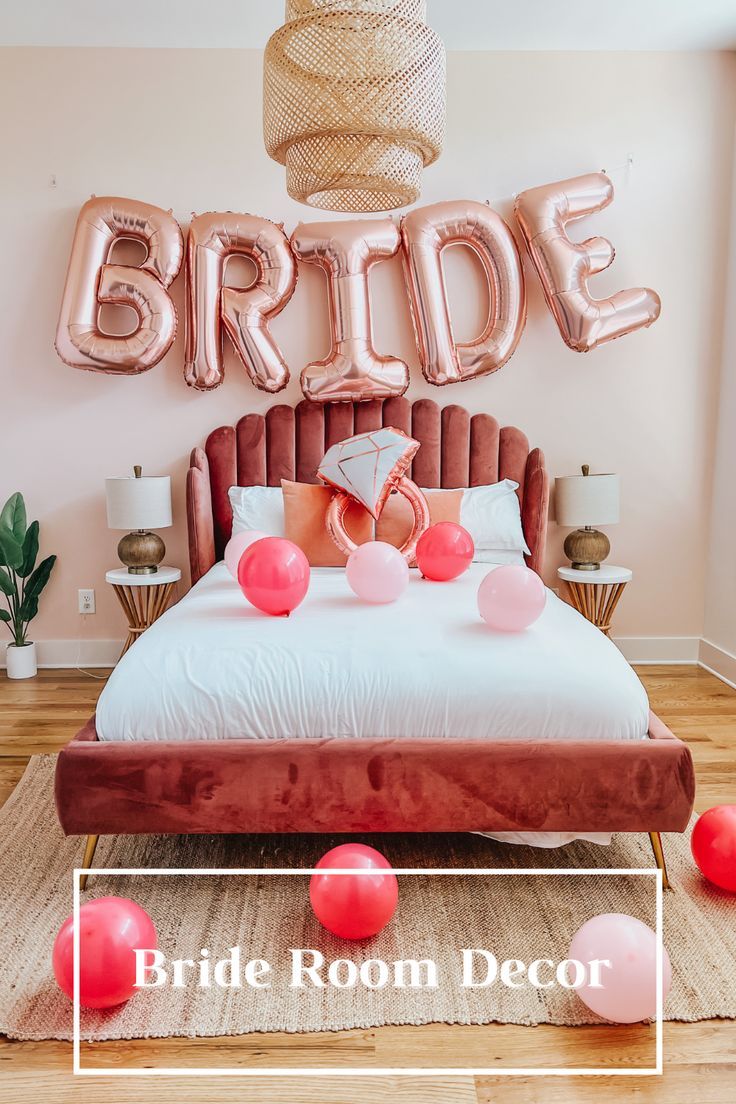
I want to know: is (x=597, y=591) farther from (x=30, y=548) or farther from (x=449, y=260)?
(x=30, y=548)

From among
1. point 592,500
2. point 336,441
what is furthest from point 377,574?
point 592,500

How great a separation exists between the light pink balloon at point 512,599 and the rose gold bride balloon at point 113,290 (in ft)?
7.01

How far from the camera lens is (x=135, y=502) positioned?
3.57m

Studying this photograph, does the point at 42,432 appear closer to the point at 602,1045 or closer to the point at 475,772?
the point at 475,772

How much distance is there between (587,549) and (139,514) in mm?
2051

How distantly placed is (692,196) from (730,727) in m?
2.50

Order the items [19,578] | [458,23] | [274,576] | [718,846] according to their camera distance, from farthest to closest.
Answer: [19,578] → [458,23] → [274,576] → [718,846]

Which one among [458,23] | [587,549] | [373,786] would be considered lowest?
[373,786]

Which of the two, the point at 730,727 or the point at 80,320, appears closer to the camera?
the point at 730,727

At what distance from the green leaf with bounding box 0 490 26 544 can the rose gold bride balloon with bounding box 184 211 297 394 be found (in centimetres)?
98

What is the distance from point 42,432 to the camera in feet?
12.7

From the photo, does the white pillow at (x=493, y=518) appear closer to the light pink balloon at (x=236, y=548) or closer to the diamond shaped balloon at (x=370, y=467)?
the diamond shaped balloon at (x=370, y=467)

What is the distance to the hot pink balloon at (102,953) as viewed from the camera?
59.6 inches

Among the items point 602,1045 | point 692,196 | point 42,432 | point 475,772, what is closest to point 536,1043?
point 602,1045
